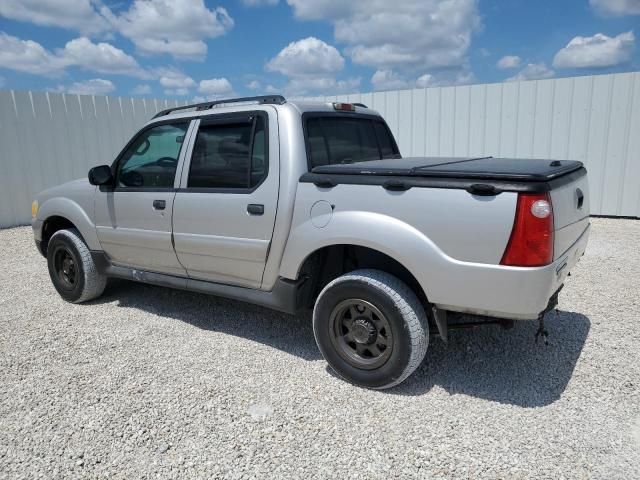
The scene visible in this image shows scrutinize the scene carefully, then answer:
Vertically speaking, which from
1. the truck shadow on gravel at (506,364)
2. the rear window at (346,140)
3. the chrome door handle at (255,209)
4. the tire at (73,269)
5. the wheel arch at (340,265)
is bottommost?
the truck shadow on gravel at (506,364)

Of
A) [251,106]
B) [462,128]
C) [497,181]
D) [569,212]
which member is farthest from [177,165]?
[462,128]

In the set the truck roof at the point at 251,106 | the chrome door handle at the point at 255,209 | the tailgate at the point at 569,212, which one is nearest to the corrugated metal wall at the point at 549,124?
the truck roof at the point at 251,106

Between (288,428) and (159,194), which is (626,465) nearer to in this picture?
(288,428)

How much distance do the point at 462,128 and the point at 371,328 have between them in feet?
24.1

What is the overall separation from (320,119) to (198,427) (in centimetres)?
231

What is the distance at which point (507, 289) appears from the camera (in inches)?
101

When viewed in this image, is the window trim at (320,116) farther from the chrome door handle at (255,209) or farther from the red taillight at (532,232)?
the red taillight at (532,232)

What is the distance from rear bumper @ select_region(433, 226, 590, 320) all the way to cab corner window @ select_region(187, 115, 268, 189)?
1.58m

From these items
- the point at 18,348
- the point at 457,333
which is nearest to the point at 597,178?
the point at 457,333

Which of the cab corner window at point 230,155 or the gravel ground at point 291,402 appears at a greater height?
the cab corner window at point 230,155

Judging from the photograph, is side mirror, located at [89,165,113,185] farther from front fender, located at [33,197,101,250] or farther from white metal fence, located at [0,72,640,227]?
white metal fence, located at [0,72,640,227]

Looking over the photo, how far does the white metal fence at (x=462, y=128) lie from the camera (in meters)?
8.30

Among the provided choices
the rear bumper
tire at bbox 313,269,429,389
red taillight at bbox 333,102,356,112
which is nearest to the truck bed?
the rear bumper

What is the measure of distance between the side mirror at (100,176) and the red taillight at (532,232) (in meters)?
3.44
